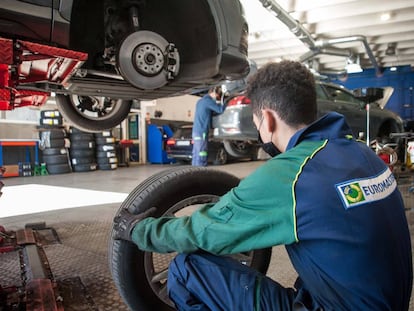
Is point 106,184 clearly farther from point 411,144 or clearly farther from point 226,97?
point 411,144

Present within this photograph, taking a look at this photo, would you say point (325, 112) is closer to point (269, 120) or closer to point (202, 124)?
point (202, 124)

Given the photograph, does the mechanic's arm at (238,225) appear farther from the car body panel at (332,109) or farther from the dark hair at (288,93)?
the car body panel at (332,109)

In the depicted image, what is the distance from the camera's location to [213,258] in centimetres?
98

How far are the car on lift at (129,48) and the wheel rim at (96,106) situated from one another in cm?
41

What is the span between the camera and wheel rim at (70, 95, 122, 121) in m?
2.90

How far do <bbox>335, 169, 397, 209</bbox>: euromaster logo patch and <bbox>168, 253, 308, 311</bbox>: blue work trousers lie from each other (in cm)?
31

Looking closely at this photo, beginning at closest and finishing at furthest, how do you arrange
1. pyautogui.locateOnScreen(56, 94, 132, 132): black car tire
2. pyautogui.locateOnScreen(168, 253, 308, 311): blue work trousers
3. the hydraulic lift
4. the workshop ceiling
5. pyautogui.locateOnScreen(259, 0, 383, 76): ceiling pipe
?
pyautogui.locateOnScreen(168, 253, 308, 311): blue work trousers → the hydraulic lift → pyautogui.locateOnScreen(56, 94, 132, 132): black car tire → pyautogui.locateOnScreen(259, 0, 383, 76): ceiling pipe → the workshop ceiling

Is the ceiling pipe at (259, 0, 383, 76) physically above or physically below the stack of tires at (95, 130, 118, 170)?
above

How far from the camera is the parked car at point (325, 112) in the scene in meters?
4.66

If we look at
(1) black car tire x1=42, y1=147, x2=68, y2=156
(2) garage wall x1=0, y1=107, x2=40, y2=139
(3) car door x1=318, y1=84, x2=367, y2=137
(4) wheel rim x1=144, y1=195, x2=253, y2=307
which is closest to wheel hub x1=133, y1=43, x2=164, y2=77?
(4) wheel rim x1=144, y1=195, x2=253, y2=307

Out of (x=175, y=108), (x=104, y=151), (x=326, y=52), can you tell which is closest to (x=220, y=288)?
(x=104, y=151)

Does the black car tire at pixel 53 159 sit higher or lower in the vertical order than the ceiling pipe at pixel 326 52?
lower

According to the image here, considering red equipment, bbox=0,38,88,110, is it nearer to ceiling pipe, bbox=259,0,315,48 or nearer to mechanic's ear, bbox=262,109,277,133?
mechanic's ear, bbox=262,109,277,133

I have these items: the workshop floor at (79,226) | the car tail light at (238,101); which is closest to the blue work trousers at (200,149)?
the car tail light at (238,101)
